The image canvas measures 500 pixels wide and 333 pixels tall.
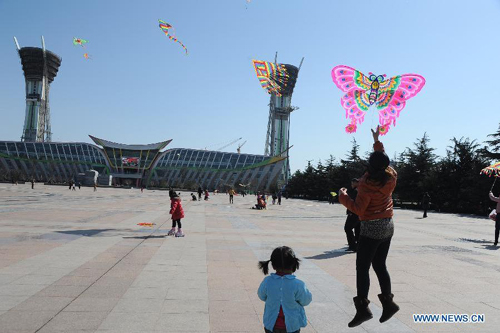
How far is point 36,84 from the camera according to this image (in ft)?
641

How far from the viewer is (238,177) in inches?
5172

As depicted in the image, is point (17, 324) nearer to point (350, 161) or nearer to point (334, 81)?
point (334, 81)

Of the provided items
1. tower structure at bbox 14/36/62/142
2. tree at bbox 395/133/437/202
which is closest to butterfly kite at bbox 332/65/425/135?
tree at bbox 395/133/437/202

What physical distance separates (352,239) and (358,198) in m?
5.95

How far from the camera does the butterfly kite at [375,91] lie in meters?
8.16

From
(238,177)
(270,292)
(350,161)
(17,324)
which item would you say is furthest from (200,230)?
(238,177)

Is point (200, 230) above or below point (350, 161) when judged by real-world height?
below

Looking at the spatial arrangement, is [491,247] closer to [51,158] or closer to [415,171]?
[415,171]

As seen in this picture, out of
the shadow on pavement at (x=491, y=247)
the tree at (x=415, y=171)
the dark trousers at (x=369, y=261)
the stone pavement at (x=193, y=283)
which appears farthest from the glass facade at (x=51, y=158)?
the dark trousers at (x=369, y=261)

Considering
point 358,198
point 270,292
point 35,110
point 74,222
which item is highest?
point 35,110

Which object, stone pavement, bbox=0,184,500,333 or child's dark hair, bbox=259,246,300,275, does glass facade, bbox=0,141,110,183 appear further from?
child's dark hair, bbox=259,246,300,275

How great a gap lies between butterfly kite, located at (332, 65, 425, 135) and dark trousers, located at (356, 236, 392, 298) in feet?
17.3

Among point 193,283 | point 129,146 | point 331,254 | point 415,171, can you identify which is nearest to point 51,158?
point 129,146

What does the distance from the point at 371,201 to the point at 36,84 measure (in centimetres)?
22704
